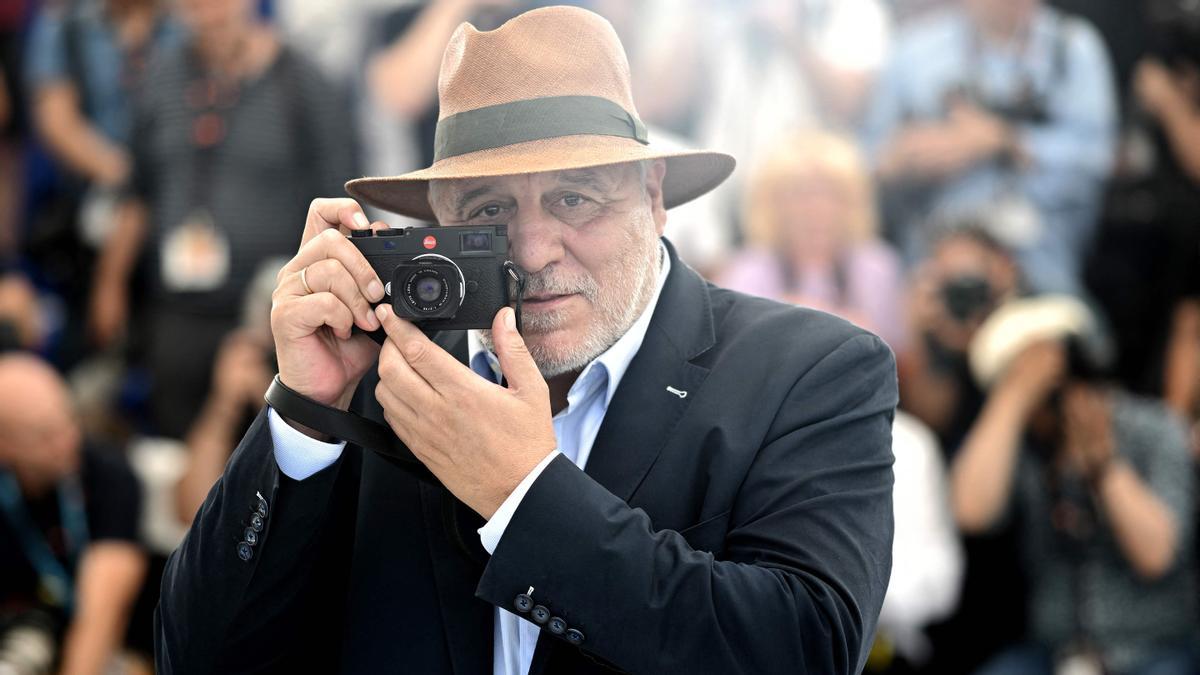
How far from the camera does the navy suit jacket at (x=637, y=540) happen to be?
191 cm

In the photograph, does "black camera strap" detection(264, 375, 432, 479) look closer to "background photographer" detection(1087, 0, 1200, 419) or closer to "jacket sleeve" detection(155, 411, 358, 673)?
"jacket sleeve" detection(155, 411, 358, 673)

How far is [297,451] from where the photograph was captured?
2.15 m

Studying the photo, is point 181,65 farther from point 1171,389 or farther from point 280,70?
point 1171,389

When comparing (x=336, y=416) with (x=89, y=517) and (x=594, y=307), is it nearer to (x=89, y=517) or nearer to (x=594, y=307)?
(x=594, y=307)

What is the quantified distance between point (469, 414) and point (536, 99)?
0.65 meters

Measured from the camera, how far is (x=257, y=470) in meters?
→ 2.16

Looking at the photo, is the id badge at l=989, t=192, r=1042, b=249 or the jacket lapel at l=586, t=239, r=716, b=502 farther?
the id badge at l=989, t=192, r=1042, b=249

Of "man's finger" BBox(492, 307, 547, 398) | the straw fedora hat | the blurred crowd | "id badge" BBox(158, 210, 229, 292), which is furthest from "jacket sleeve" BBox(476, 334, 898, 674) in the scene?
"id badge" BBox(158, 210, 229, 292)

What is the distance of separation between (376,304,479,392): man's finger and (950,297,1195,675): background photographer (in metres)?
3.49

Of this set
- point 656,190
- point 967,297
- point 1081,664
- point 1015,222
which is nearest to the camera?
point 656,190

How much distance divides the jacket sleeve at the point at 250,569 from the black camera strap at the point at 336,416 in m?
0.06

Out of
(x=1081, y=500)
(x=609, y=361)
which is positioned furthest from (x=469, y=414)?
(x=1081, y=500)

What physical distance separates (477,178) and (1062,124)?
4.01 meters

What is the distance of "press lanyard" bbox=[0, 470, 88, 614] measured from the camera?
518cm
